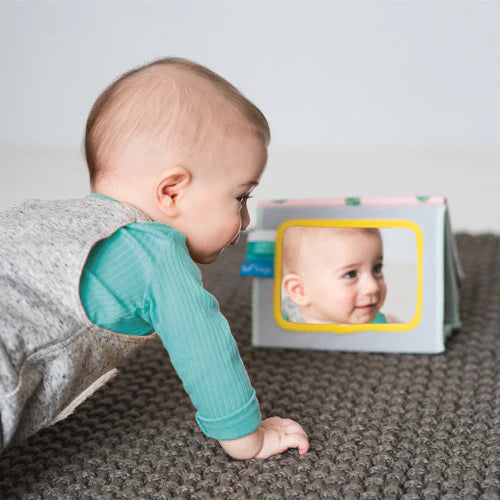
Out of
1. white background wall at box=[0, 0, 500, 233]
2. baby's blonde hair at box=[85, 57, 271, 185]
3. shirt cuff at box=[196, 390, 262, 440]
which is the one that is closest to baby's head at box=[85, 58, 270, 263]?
baby's blonde hair at box=[85, 57, 271, 185]

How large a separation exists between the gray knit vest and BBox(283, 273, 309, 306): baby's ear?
0.36 metres

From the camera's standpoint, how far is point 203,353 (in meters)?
0.72

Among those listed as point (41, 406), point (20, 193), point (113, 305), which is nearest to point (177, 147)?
point (113, 305)

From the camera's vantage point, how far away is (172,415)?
859mm

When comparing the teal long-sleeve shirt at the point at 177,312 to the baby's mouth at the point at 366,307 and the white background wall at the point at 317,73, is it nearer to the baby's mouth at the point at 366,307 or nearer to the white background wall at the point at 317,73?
the baby's mouth at the point at 366,307

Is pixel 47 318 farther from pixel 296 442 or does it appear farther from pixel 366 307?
pixel 366 307

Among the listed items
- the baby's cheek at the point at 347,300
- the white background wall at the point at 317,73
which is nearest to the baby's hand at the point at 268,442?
the baby's cheek at the point at 347,300

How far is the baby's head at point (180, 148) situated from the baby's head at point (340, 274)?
249mm

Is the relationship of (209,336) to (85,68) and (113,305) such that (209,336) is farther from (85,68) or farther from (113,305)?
(85,68)

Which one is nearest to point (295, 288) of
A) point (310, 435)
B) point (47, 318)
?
point (310, 435)

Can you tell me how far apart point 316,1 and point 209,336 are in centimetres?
183

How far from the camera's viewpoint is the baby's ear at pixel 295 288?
3.51ft

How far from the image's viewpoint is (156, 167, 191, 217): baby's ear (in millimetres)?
783

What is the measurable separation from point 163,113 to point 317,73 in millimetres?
1682
